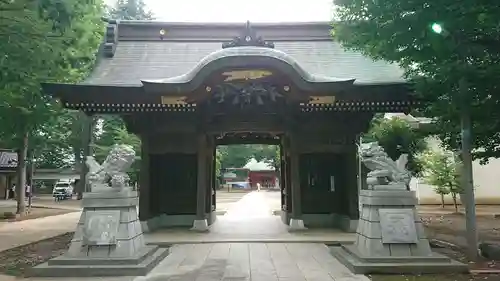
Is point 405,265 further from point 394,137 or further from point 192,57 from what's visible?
point 192,57

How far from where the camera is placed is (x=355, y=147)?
13.0m

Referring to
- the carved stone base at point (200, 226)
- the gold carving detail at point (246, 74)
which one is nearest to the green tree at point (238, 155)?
the carved stone base at point (200, 226)

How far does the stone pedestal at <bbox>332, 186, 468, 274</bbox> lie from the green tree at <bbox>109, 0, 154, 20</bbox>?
1463 inches

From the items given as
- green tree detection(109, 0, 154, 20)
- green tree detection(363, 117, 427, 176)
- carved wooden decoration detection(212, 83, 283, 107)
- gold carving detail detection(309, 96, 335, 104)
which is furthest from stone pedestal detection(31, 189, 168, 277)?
green tree detection(109, 0, 154, 20)

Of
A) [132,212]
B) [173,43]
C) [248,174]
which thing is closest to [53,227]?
[173,43]

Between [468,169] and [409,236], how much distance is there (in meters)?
2.08

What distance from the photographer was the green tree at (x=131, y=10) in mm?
40719

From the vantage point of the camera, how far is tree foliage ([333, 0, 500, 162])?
21.8ft

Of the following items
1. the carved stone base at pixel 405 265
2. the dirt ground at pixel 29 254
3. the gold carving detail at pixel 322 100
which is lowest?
the dirt ground at pixel 29 254

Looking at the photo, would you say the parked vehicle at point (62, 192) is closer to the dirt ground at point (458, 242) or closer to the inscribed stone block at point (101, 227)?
the dirt ground at point (458, 242)

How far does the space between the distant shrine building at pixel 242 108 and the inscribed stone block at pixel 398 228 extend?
163 inches

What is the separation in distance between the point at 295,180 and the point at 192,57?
5614 millimetres

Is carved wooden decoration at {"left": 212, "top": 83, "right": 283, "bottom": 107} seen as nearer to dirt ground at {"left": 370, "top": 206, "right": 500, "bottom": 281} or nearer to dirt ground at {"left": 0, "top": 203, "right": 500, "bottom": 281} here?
dirt ground at {"left": 0, "top": 203, "right": 500, "bottom": 281}

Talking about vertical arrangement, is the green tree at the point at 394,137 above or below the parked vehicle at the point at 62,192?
above
